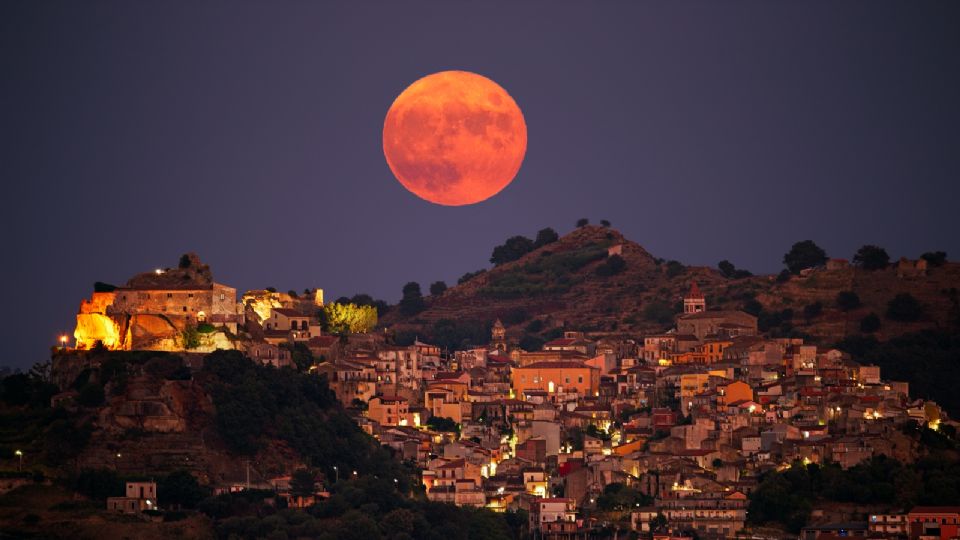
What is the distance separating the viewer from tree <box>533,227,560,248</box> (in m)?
144

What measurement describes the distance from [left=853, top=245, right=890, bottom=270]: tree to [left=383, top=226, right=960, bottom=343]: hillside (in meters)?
0.44

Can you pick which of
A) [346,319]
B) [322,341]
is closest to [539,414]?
[322,341]

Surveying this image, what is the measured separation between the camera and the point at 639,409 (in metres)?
98.3

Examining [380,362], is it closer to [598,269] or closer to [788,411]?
[788,411]

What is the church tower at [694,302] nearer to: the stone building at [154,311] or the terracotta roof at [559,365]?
the terracotta roof at [559,365]

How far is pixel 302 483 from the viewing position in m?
83.9

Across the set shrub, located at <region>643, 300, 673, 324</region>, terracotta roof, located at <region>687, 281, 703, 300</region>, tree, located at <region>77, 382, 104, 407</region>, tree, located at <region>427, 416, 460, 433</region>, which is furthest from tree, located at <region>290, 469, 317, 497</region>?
shrub, located at <region>643, 300, 673, 324</region>

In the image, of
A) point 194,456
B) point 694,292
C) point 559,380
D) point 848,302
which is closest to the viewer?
point 194,456

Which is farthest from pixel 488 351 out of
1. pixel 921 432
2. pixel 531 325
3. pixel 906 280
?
pixel 921 432

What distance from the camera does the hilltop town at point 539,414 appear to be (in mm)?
83875

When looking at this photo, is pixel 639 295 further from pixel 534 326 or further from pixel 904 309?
pixel 904 309

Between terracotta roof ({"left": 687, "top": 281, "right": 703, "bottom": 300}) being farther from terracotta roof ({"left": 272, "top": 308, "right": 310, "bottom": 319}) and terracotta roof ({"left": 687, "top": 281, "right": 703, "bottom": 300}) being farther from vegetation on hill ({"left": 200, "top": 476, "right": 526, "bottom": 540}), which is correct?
vegetation on hill ({"left": 200, "top": 476, "right": 526, "bottom": 540})

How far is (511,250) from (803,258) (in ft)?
81.2

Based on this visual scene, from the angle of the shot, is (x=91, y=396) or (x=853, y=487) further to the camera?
(x=853, y=487)
